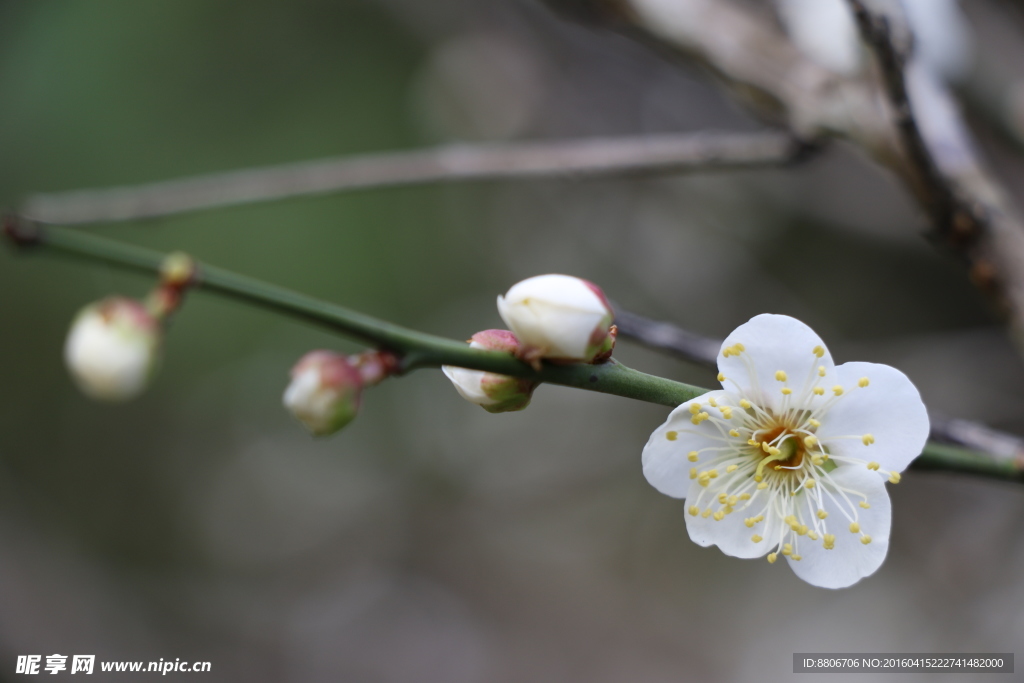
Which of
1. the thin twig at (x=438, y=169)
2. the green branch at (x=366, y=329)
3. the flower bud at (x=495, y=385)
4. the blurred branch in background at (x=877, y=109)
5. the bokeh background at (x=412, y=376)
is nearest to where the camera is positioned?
the green branch at (x=366, y=329)

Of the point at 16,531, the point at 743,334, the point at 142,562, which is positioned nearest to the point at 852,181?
the point at 743,334

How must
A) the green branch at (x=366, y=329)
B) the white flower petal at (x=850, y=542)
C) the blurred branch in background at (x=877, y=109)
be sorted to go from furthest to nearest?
the blurred branch in background at (x=877, y=109) → the white flower petal at (x=850, y=542) → the green branch at (x=366, y=329)

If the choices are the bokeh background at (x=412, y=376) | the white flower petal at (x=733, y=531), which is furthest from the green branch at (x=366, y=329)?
the bokeh background at (x=412, y=376)

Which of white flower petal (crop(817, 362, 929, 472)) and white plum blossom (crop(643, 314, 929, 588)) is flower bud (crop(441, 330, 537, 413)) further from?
white flower petal (crop(817, 362, 929, 472))

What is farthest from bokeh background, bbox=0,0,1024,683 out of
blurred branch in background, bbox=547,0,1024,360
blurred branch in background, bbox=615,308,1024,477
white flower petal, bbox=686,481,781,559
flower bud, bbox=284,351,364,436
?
flower bud, bbox=284,351,364,436

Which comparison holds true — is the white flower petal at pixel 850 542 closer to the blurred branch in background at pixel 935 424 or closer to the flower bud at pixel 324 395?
the blurred branch in background at pixel 935 424
